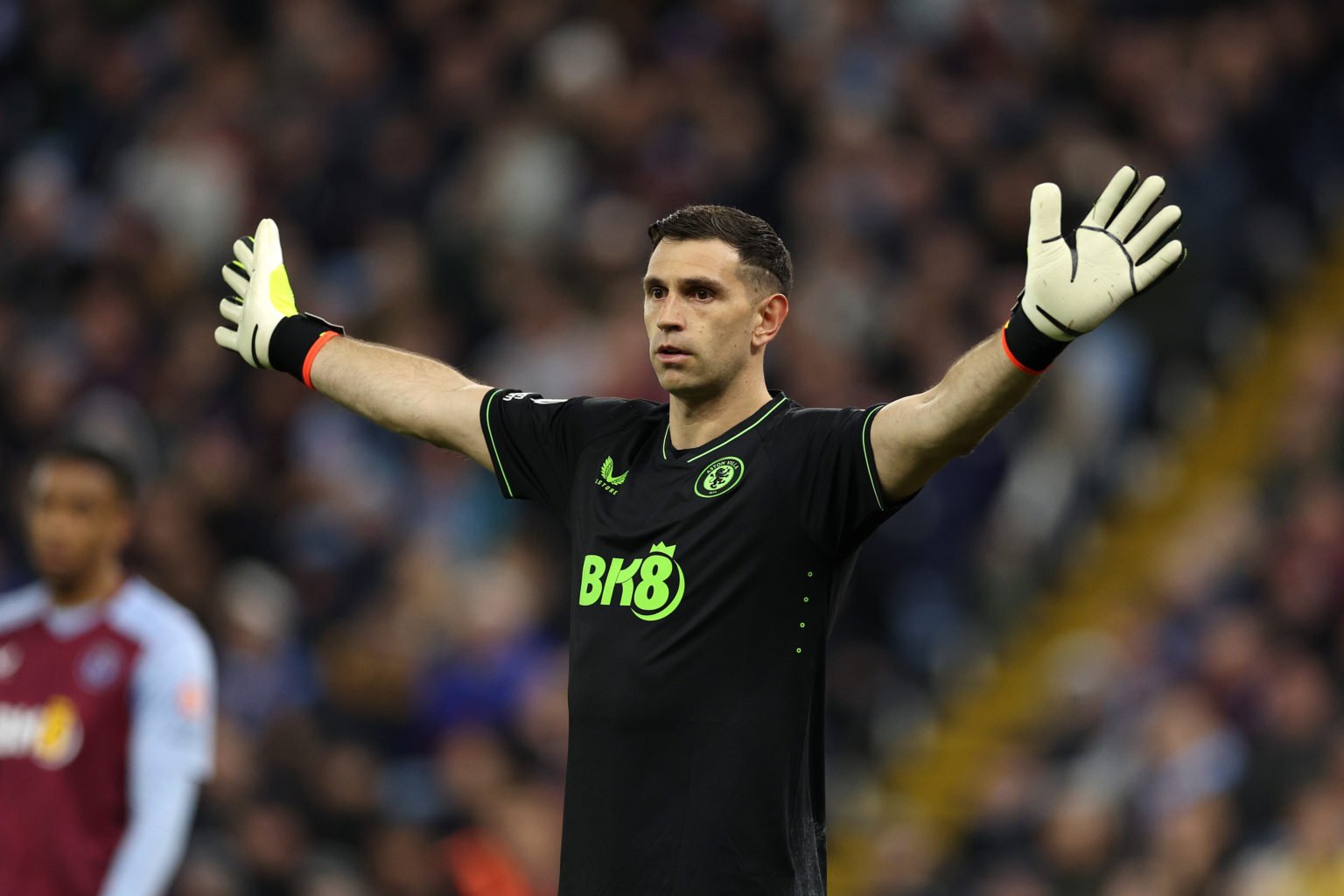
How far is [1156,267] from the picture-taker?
3.98m

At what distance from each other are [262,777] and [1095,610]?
500 cm

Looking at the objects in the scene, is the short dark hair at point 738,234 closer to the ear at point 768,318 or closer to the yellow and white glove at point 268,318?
the ear at point 768,318

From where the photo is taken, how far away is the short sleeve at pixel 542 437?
190 inches

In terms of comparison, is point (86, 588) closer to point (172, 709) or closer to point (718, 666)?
point (172, 709)

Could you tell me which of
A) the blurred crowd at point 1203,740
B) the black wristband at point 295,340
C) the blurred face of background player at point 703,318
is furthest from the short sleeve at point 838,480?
the blurred crowd at point 1203,740

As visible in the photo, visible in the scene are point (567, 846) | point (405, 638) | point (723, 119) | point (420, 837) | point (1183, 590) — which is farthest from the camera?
point (723, 119)

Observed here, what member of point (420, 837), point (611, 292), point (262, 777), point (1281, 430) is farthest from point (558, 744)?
point (1281, 430)

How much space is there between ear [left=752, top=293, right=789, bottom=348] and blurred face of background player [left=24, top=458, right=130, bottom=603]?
101 inches

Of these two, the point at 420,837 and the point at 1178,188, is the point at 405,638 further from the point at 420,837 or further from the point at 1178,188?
the point at 1178,188

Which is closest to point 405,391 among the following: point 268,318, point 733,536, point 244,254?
point 268,318

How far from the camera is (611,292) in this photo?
1146 cm

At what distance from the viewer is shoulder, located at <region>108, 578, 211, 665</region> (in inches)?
244

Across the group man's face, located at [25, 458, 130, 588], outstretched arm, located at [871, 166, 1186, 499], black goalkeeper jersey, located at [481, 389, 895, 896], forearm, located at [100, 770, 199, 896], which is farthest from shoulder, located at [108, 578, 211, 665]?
outstretched arm, located at [871, 166, 1186, 499]

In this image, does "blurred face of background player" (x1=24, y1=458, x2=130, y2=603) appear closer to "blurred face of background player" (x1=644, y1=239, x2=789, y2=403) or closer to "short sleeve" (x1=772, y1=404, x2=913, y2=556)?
"blurred face of background player" (x1=644, y1=239, x2=789, y2=403)
